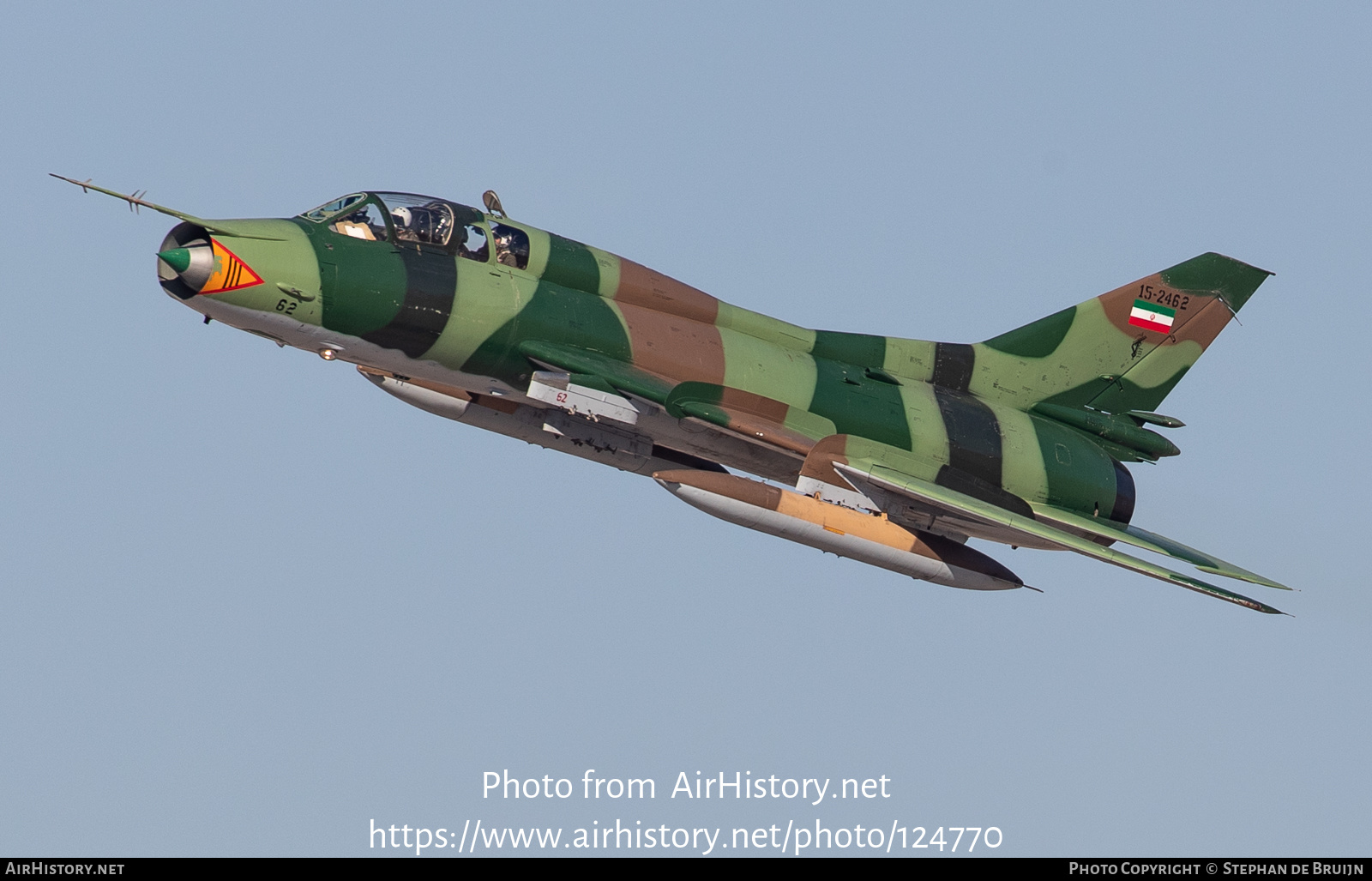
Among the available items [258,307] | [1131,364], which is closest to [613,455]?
[258,307]

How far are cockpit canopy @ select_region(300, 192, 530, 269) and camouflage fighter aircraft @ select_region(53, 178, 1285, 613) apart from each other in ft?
0.08

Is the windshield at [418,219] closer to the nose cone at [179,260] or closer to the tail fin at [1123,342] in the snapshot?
the nose cone at [179,260]

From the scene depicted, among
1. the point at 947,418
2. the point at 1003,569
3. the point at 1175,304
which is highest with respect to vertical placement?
the point at 1175,304

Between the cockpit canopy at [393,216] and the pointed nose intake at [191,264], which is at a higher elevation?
the cockpit canopy at [393,216]

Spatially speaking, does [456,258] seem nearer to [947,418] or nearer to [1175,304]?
[947,418]

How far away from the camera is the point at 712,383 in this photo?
25.0 meters

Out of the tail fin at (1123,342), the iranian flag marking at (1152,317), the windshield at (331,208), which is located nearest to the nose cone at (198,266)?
the windshield at (331,208)

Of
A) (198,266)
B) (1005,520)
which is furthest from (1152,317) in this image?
(198,266)

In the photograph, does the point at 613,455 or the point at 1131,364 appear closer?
the point at 613,455

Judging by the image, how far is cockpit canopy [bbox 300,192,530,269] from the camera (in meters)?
23.5

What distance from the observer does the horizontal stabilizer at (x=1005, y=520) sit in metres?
24.4

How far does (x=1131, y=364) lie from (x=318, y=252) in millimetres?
13304

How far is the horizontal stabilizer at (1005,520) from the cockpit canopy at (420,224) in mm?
5454

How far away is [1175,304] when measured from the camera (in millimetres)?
29312
